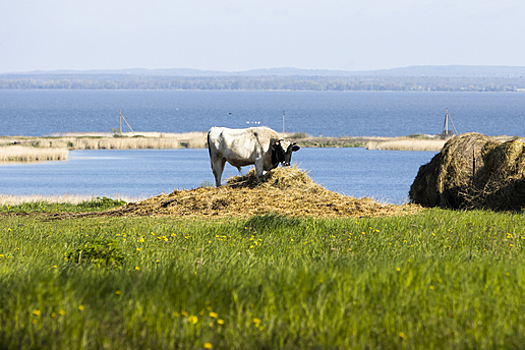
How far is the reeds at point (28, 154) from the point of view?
2525 inches

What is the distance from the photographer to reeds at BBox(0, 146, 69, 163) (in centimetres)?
6412

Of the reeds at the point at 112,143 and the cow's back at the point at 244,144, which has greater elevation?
the cow's back at the point at 244,144

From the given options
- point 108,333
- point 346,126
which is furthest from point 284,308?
point 346,126

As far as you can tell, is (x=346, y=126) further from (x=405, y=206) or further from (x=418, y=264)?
(x=418, y=264)

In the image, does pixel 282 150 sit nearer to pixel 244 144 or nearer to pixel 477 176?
pixel 244 144

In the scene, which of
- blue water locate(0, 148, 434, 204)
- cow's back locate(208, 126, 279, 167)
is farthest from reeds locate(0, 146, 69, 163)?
cow's back locate(208, 126, 279, 167)

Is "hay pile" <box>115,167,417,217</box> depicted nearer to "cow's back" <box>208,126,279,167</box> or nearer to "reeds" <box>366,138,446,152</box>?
"cow's back" <box>208,126,279,167</box>

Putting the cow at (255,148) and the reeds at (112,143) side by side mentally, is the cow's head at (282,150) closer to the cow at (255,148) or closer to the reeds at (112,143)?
the cow at (255,148)

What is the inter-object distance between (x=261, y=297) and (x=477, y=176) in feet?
42.3

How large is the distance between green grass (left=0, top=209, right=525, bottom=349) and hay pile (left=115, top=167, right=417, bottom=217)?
6.15 m

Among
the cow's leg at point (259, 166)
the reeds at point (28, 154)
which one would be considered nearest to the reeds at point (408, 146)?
the reeds at point (28, 154)

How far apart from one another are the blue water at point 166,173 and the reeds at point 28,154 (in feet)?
5.24

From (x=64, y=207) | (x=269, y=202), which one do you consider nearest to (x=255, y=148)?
(x=269, y=202)

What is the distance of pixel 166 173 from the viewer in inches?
2108
